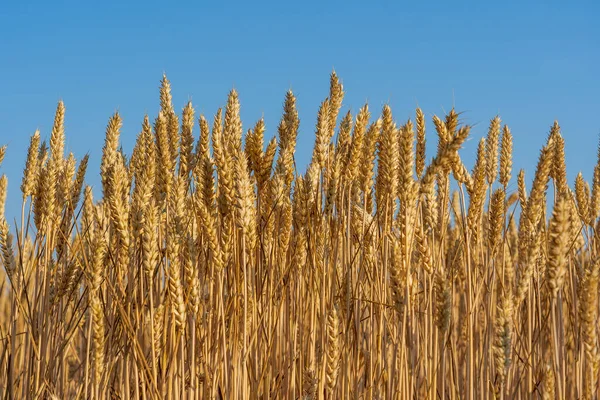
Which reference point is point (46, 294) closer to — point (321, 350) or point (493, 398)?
point (321, 350)

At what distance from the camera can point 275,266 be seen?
7.91 feet

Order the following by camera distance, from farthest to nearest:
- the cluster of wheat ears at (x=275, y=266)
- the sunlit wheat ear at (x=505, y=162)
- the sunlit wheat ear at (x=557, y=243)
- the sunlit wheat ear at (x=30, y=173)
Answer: the sunlit wheat ear at (x=505, y=162) < the sunlit wheat ear at (x=30, y=173) < the cluster of wheat ears at (x=275, y=266) < the sunlit wheat ear at (x=557, y=243)

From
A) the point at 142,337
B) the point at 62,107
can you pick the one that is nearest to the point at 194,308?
the point at 142,337

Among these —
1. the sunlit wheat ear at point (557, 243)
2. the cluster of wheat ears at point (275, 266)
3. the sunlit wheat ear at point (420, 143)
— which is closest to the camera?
the sunlit wheat ear at point (557, 243)

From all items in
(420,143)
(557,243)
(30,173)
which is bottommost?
(557,243)

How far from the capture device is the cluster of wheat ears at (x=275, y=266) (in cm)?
193

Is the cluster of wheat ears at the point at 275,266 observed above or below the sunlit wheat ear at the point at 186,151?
below

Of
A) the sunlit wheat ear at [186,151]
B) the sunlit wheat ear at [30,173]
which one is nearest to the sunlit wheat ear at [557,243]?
the sunlit wheat ear at [186,151]

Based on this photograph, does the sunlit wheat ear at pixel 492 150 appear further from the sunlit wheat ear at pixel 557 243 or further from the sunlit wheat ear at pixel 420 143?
the sunlit wheat ear at pixel 557 243

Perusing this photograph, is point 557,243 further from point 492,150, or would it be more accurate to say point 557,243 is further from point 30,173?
point 30,173

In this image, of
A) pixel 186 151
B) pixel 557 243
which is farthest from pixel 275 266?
pixel 557 243

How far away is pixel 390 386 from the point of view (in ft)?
6.98

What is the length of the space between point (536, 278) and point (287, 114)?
133 centimetres

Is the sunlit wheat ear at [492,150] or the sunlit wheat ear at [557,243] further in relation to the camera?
the sunlit wheat ear at [492,150]
